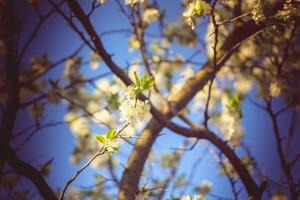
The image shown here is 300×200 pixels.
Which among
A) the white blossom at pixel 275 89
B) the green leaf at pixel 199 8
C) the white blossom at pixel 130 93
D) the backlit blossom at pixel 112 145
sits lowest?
the backlit blossom at pixel 112 145

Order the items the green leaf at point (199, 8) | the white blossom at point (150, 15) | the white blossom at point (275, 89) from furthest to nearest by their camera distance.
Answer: the white blossom at point (150, 15)
the white blossom at point (275, 89)
the green leaf at point (199, 8)

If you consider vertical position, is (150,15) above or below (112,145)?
above

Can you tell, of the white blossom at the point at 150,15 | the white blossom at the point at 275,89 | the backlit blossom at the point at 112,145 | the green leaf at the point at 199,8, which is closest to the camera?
the backlit blossom at the point at 112,145

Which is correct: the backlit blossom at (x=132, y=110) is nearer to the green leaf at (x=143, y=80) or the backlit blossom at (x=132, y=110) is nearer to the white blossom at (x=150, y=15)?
the green leaf at (x=143, y=80)

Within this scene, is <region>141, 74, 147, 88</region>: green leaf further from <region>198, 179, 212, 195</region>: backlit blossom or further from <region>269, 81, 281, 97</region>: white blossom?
<region>198, 179, 212, 195</region>: backlit blossom

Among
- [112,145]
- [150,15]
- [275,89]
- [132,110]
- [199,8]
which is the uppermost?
[150,15]

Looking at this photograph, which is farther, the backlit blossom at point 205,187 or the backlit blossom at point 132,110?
the backlit blossom at point 205,187

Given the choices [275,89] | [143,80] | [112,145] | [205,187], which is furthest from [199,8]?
[205,187]

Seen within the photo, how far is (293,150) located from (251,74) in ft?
4.39

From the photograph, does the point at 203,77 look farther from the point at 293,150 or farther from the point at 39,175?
the point at 293,150

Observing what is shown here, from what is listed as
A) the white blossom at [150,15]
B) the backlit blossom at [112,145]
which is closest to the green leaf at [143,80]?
the backlit blossom at [112,145]

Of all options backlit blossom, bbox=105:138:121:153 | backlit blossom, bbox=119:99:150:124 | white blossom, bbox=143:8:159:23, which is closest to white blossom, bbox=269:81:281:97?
white blossom, bbox=143:8:159:23

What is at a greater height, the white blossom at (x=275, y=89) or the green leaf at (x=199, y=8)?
the white blossom at (x=275, y=89)

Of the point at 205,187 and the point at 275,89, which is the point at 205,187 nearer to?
the point at 205,187
